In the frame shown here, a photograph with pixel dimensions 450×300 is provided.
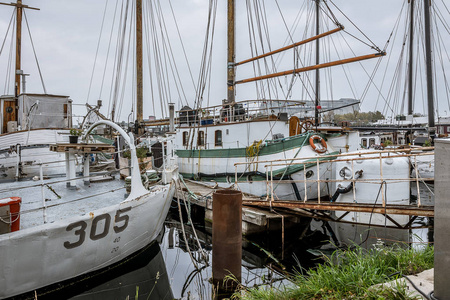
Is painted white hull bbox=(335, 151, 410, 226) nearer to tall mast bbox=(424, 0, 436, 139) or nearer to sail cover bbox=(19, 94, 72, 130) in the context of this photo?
tall mast bbox=(424, 0, 436, 139)

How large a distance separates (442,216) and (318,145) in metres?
11.0

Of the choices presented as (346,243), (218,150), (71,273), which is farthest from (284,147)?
(71,273)

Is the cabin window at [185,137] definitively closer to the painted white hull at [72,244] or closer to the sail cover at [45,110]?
the sail cover at [45,110]

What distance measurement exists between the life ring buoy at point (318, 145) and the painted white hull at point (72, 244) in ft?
25.2

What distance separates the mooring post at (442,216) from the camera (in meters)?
2.98

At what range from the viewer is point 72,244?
6484mm

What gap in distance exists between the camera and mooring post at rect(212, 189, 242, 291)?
21.5ft

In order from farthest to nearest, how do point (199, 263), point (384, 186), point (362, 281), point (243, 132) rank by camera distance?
point (243, 132)
point (384, 186)
point (199, 263)
point (362, 281)

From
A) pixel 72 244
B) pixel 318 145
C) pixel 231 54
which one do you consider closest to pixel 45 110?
pixel 231 54

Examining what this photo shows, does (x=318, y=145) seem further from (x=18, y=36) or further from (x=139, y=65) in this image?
(x=18, y=36)

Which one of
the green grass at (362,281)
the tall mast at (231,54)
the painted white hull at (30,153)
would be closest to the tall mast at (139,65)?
the painted white hull at (30,153)

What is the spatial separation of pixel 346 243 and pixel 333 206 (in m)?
2.33

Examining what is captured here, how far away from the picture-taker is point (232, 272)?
21.7 feet

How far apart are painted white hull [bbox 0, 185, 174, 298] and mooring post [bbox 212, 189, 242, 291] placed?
7.54 ft
